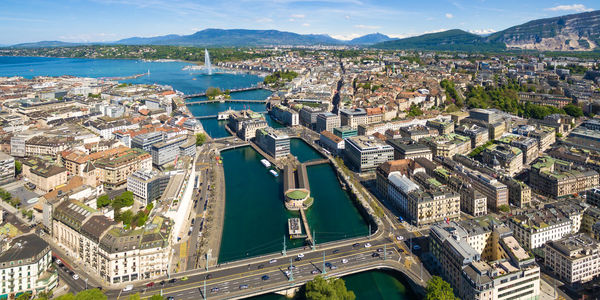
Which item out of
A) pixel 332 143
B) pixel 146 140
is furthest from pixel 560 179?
pixel 146 140

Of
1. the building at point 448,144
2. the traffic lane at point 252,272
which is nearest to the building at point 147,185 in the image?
the traffic lane at point 252,272

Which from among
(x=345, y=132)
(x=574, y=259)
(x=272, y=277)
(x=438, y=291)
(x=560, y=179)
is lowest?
(x=272, y=277)

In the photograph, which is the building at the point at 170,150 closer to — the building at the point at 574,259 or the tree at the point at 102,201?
the tree at the point at 102,201

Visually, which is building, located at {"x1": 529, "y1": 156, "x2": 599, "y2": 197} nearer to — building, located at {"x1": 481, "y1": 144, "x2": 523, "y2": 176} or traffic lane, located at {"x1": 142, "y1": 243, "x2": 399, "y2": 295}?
building, located at {"x1": 481, "y1": 144, "x2": 523, "y2": 176}

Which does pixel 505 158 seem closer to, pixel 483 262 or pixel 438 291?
pixel 483 262

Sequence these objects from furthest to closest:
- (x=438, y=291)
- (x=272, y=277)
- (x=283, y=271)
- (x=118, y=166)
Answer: (x=118, y=166) → (x=283, y=271) → (x=272, y=277) → (x=438, y=291)

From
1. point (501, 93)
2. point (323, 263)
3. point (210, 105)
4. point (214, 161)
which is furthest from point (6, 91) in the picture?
point (501, 93)
